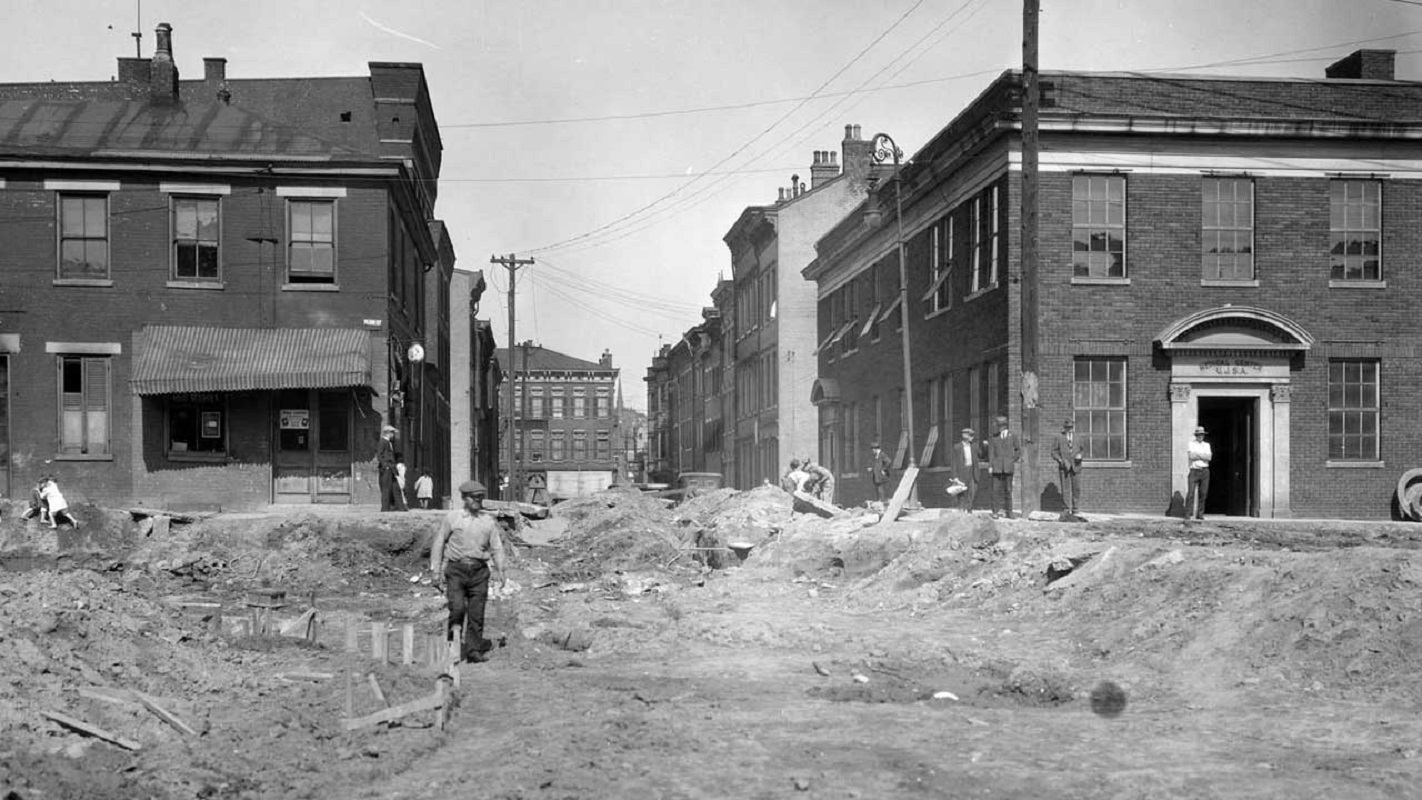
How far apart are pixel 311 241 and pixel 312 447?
4311mm

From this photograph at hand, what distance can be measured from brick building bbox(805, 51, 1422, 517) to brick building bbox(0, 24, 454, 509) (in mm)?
13252

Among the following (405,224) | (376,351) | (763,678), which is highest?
(405,224)

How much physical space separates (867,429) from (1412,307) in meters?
16.0

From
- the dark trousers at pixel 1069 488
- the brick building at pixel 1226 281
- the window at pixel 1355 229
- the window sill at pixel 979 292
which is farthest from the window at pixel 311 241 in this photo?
the window at pixel 1355 229

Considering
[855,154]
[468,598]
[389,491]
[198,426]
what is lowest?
[468,598]

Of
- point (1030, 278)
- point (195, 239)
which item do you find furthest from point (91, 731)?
point (195, 239)

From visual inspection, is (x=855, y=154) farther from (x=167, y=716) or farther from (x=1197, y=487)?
(x=167, y=716)

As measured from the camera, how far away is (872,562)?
64.4 feet

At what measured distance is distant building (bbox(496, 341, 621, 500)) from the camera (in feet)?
330

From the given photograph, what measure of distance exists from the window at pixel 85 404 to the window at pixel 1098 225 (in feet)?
64.8

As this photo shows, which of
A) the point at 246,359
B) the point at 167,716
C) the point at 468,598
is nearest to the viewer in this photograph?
the point at 167,716

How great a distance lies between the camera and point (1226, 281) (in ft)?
82.6

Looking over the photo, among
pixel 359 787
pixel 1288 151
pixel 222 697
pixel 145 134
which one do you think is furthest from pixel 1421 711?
pixel 145 134

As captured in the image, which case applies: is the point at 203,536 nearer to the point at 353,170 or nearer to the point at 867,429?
the point at 353,170
